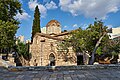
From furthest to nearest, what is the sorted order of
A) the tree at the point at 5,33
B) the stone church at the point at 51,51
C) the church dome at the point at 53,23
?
the church dome at the point at 53,23 < the stone church at the point at 51,51 < the tree at the point at 5,33

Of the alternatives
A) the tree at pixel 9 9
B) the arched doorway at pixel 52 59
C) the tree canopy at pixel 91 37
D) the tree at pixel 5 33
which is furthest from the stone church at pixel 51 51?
the tree at pixel 5 33

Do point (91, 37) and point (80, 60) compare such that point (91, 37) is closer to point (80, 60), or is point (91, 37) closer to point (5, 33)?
point (80, 60)

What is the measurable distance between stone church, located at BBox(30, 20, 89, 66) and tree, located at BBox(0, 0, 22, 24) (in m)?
6.70

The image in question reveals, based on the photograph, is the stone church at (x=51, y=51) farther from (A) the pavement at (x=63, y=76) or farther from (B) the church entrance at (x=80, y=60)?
(A) the pavement at (x=63, y=76)

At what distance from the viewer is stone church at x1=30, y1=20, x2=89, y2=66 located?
75.7ft

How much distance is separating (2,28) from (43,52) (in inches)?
417

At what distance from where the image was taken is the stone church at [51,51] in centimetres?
2308

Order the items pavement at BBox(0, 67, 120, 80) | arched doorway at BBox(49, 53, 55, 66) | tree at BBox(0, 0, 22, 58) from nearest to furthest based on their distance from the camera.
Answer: pavement at BBox(0, 67, 120, 80) → tree at BBox(0, 0, 22, 58) → arched doorway at BBox(49, 53, 55, 66)

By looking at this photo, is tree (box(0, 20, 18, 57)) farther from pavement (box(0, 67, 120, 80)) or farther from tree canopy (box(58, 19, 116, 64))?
pavement (box(0, 67, 120, 80))

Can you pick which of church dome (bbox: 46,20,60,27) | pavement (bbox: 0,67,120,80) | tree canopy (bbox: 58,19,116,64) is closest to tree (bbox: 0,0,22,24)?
tree canopy (bbox: 58,19,116,64)

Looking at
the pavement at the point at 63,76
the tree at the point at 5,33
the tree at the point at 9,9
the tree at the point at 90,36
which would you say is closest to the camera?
the pavement at the point at 63,76

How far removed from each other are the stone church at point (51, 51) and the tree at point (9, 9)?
670 cm

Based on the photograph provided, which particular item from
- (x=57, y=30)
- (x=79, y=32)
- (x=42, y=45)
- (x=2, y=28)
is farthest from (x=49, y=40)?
(x=2, y=28)

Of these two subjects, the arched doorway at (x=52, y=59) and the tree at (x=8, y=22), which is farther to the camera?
the arched doorway at (x=52, y=59)
